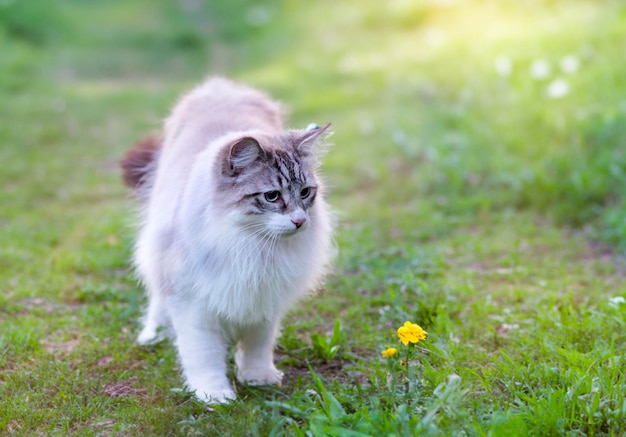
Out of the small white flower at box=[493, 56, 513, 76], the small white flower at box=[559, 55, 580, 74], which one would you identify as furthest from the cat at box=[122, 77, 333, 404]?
the small white flower at box=[493, 56, 513, 76]

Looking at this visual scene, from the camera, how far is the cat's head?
3164 mm

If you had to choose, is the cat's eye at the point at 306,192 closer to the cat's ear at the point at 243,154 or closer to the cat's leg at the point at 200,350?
the cat's ear at the point at 243,154

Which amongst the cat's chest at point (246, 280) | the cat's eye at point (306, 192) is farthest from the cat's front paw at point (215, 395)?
the cat's eye at point (306, 192)

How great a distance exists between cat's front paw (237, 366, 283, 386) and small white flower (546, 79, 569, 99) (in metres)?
4.52

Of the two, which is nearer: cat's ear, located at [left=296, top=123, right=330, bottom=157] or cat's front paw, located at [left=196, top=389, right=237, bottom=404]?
cat's front paw, located at [left=196, top=389, right=237, bottom=404]

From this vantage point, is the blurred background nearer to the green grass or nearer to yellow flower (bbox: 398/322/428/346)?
the green grass

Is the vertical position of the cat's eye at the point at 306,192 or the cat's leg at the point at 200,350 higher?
the cat's eye at the point at 306,192

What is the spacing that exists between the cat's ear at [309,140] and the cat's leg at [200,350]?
2.86ft

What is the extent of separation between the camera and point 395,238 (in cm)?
547

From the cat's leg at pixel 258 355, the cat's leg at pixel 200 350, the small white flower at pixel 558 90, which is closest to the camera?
the cat's leg at pixel 200 350

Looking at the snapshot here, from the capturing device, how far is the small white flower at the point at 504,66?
311 inches

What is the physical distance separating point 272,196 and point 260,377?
0.91 metres

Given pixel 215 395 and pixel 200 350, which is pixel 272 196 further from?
pixel 215 395

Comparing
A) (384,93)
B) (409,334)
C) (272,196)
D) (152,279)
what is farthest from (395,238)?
(384,93)
